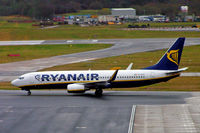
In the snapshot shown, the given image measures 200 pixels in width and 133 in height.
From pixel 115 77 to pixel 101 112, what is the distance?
24.0 feet

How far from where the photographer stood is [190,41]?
327ft

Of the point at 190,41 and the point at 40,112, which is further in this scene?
the point at 190,41

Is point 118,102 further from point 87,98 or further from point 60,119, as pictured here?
point 60,119

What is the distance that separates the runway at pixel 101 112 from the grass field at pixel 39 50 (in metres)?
35.1

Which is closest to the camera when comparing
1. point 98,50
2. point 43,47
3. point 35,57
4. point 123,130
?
point 123,130

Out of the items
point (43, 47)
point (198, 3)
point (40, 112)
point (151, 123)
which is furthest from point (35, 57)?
point (198, 3)

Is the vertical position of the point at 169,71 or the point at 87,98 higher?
the point at 169,71

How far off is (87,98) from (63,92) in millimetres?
5526

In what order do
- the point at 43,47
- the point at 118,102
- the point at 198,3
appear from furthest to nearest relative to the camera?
the point at 198,3 < the point at 43,47 < the point at 118,102

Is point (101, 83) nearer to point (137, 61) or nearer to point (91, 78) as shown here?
point (91, 78)

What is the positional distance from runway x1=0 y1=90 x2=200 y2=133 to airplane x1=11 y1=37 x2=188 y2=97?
1457 millimetres

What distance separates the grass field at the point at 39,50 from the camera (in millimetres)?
82062

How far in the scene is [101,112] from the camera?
122ft

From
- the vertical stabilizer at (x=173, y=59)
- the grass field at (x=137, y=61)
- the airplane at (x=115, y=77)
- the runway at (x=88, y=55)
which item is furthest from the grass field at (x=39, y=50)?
the vertical stabilizer at (x=173, y=59)
